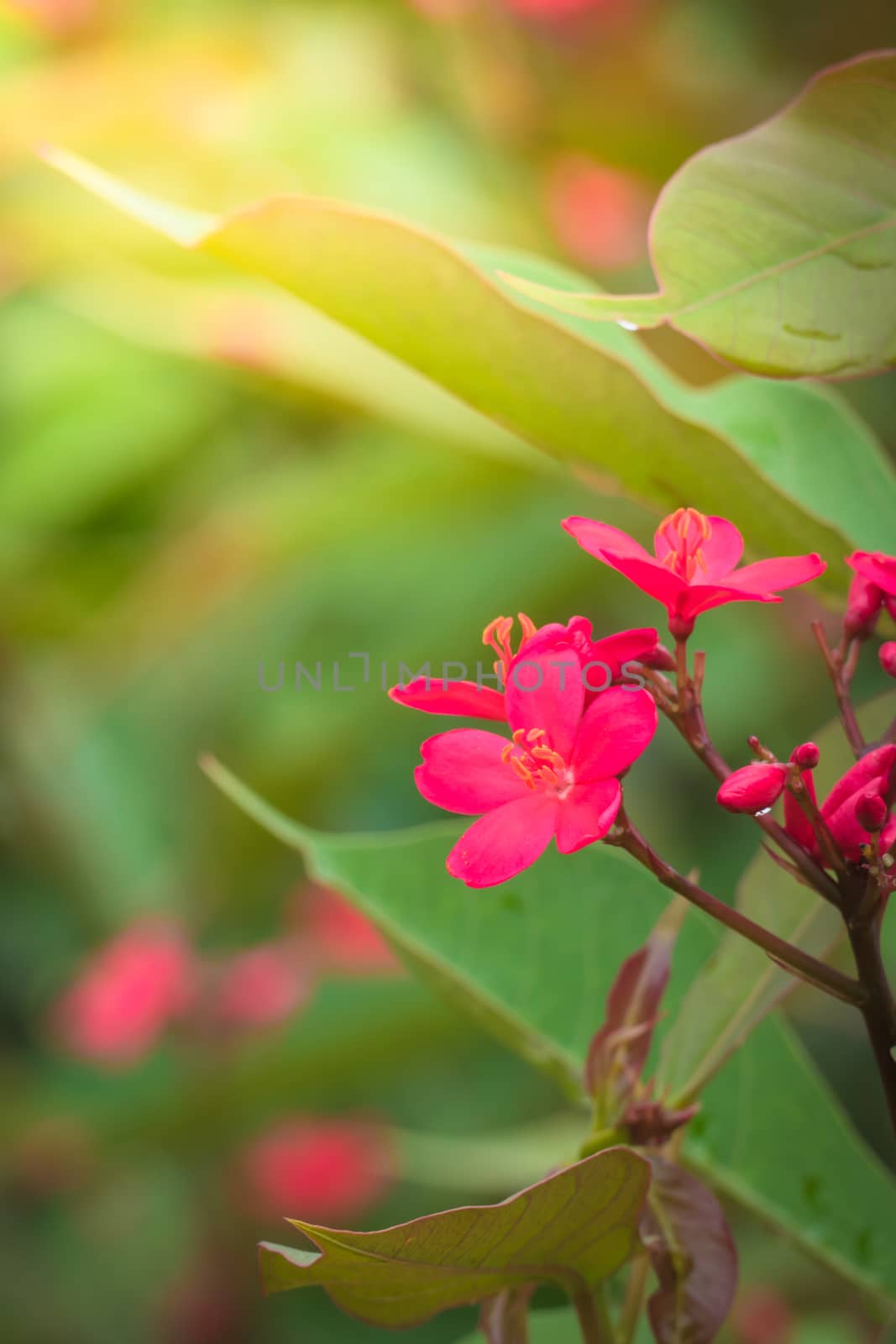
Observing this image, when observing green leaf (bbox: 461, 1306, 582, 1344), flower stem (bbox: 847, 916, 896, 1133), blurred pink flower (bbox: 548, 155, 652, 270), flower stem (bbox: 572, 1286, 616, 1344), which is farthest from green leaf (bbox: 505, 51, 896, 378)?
blurred pink flower (bbox: 548, 155, 652, 270)

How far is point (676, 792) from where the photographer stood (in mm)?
1646

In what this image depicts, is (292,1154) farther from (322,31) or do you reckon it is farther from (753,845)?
(322,31)

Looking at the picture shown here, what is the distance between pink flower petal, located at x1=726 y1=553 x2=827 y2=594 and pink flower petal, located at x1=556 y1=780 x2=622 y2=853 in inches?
2.4

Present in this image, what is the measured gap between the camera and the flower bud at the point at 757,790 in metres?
0.33

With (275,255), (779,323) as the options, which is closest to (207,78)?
(275,255)

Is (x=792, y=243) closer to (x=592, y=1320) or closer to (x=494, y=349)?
(x=494, y=349)

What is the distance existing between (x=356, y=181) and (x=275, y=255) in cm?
129

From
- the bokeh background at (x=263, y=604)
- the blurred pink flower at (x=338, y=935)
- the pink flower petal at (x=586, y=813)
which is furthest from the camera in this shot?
the blurred pink flower at (x=338, y=935)

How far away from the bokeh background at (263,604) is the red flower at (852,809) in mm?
705

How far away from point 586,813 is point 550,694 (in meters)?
0.03

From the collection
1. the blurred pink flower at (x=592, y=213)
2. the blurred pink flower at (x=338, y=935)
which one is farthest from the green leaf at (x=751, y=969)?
the blurred pink flower at (x=592, y=213)

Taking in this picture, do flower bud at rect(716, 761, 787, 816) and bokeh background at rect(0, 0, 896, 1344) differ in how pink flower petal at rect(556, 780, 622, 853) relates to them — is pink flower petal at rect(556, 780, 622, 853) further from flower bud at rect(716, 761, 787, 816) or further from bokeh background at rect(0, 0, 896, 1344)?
bokeh background at rect(0, 0, 896, 1344)

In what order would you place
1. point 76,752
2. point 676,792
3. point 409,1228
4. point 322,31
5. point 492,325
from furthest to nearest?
point 322,31 → point 676,792 → point 76,752 → point 492,325 → point 409,1228

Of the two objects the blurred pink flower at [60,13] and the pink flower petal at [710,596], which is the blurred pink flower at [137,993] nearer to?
the pink flower petal at [710,596]
